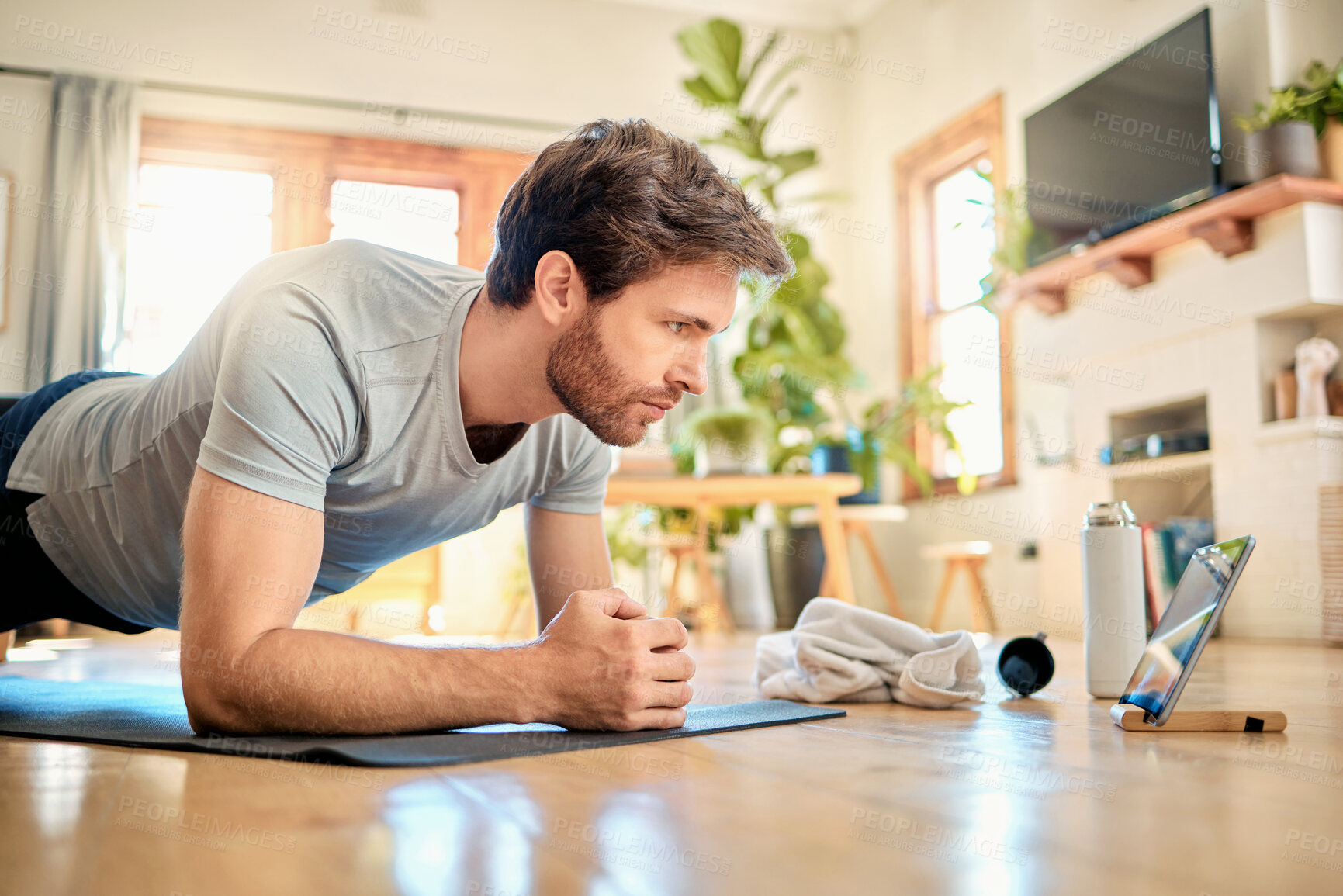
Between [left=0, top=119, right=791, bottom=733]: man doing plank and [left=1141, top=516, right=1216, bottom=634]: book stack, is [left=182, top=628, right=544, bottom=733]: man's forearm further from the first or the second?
[left=1141, top=516, right=1216, bottom=634]: book stack

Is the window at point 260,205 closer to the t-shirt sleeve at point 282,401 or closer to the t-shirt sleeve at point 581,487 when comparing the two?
the t-shirt sleeve at point 581,487

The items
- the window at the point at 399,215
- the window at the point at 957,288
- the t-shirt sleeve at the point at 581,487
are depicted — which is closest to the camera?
the t-shirt sleeve at the point at 581,487

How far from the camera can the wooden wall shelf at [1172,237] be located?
137 inches

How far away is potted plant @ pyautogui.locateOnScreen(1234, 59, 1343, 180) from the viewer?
354 cm

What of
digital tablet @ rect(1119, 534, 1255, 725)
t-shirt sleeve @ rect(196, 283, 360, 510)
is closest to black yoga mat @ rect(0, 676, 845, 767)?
t-shirt sleeve @ rect(196, 283, 360, 510)

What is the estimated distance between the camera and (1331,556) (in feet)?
11.0

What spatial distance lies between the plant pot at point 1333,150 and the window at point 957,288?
59.6 inches

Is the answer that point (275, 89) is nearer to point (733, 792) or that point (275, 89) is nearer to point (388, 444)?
point (388, 444)

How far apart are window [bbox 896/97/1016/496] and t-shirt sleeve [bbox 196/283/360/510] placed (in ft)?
13.8

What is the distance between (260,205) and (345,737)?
522 centimetres

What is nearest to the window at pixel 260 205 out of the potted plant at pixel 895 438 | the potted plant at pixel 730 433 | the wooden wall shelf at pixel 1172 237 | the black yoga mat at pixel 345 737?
the potted plant at pixel 730 433

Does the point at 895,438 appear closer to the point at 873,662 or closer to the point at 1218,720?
the point at 873,662

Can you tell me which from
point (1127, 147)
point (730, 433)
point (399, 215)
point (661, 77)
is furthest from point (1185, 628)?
point (661, 77)

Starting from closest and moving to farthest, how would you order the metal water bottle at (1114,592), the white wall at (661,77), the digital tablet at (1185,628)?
1. the digital tablet at (1185,628)
2. the metal water bottle at (1114,592)
3. the white wall at (661,77)
